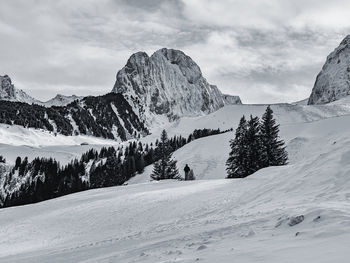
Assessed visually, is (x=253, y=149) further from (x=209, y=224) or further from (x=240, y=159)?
(x=209, y=224)

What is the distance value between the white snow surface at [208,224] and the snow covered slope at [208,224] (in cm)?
3

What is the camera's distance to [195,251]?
960cm

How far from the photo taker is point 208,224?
14.2 m

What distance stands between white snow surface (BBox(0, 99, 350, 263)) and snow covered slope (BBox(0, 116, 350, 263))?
0.03 meters

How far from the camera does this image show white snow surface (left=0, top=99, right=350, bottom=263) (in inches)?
338

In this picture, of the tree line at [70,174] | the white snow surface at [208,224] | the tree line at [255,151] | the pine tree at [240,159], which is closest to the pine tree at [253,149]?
the tree line at [255,151]

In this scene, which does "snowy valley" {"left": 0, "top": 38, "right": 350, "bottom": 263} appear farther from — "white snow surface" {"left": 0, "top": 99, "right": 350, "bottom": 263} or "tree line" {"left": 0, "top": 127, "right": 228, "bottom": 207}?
"tree line" {"left": 0, "top": 127, "right": 228, "bottom": 207}

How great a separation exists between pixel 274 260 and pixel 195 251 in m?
2.94

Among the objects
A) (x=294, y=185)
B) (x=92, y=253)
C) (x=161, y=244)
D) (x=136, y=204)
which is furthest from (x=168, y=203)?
(x=161, y=244)

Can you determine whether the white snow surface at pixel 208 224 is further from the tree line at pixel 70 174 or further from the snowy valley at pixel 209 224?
the tree line at pixel 70 174

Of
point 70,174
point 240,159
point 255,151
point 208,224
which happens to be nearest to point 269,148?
point 255,151

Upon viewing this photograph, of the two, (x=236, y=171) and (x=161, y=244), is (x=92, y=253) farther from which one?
(x=236, y=171)

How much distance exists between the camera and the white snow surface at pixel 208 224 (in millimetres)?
8586

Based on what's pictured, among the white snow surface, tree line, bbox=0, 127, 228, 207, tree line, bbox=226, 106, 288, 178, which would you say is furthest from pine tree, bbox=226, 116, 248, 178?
tree line, bbox=0, 127, 228, 207
